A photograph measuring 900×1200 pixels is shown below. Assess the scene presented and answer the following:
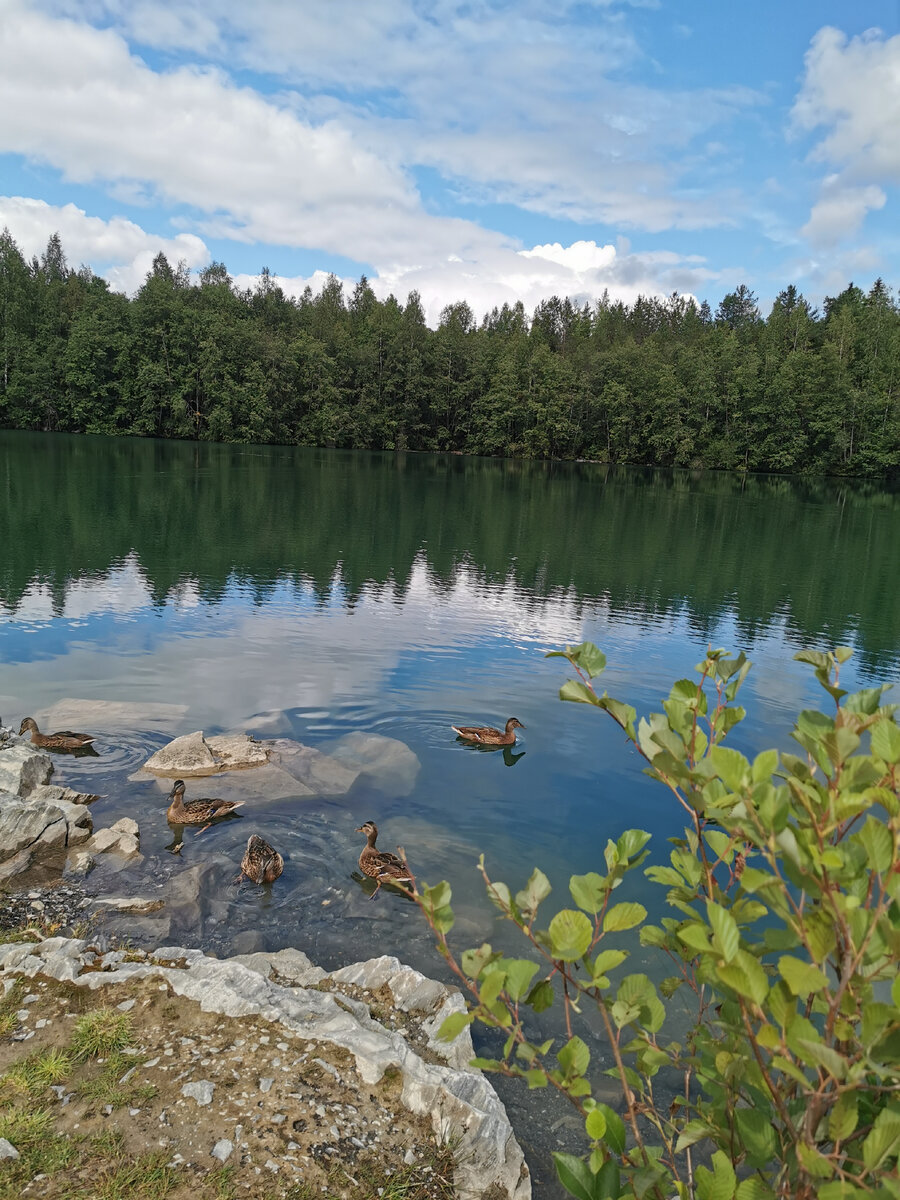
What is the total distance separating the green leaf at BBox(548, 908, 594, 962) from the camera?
231 centimetres

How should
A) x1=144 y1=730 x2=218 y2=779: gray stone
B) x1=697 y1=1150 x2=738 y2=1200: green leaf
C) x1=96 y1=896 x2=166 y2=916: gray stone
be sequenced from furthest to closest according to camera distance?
x1=144 y1=730 x2=218 y2=779: gray stone
x1=96 y1=896 x2=166 y2=916: gray stone
x1=697 y1=1150 x2=738 y2=1200: green leaf

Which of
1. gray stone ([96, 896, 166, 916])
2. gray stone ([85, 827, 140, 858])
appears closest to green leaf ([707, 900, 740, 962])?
gray stone ([96, 896, 166, 916])

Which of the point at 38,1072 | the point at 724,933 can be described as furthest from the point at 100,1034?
the point at 724,933

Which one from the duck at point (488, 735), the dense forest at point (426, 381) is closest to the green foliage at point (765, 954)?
the duck at point (488, 735)

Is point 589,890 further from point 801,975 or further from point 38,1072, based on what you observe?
point 38,1072

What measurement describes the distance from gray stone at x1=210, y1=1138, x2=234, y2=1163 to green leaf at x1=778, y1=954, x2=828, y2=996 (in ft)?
14.4

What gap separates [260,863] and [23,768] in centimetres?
440

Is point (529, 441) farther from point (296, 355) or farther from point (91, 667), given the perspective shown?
point (91, 667)

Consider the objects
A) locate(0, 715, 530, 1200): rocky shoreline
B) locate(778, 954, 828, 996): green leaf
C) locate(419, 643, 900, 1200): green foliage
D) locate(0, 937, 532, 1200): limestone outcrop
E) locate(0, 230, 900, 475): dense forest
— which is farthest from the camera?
locate(0, 230, 900, 475): dense forest

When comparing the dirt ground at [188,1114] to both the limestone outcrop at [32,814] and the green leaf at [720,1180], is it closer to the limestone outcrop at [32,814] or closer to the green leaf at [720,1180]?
the green leaf at [720,1180]

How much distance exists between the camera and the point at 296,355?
11019 centimetres

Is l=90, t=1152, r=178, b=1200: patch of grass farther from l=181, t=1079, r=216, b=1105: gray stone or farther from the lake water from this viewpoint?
the lake water

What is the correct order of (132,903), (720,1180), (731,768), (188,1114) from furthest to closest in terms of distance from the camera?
(132,903), (188,1114), (720,1180), (731,768)

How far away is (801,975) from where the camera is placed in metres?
1.87
